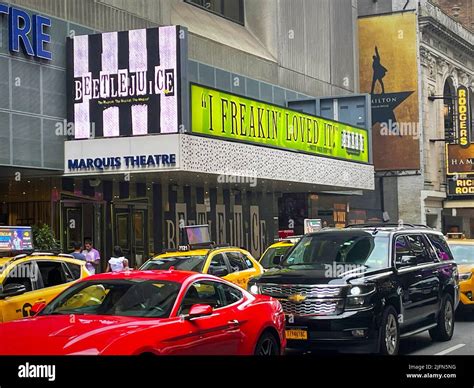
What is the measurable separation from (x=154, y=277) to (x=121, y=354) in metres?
1.85

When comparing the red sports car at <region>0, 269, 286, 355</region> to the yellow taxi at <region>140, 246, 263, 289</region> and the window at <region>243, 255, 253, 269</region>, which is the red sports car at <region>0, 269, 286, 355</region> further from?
the window at <region>243, 255, 253, 269</region>

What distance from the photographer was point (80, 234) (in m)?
23.3

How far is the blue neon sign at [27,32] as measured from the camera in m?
20.1

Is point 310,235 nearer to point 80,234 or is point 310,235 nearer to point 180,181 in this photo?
point 80,234

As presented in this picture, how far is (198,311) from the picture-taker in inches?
317

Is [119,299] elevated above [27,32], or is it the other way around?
[27,32]

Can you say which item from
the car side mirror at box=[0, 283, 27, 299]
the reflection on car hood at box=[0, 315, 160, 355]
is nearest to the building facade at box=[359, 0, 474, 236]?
the car side mirror at box=[0, 283, 27, 299]

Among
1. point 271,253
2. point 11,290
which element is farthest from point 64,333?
point 271,253

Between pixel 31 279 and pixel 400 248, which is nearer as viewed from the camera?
pixel 31 279

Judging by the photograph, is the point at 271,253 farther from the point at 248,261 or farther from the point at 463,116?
the point at 463,116

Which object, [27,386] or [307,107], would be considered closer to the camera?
[27,386]

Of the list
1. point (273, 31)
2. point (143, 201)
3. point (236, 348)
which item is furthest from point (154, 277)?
point (273, 31)

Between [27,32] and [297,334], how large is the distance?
1296 centimetres

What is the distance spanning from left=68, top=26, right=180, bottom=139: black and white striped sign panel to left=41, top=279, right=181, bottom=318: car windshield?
12894 mm
